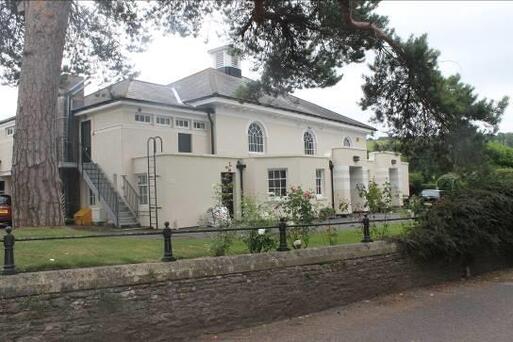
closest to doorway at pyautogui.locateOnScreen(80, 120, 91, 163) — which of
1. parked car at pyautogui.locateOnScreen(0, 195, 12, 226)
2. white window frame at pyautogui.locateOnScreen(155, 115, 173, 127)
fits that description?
white window frame at pyautogui.locateOnScreen(155, 115, 173, 127)

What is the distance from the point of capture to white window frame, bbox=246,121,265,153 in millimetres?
28516

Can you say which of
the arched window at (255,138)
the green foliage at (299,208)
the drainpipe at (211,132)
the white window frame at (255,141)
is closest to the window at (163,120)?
the drainpipe at (211,132)

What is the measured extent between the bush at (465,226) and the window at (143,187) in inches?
537

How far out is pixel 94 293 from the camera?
676 cm

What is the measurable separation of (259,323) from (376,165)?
29.7 metres

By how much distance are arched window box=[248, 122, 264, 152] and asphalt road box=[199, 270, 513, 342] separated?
18.4 m

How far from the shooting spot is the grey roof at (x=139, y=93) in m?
24.0

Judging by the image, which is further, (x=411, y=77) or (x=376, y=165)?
(x=376, y=165)

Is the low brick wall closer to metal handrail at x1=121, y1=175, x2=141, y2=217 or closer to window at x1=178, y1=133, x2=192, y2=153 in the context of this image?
metal handrail at x1=121, y1=175, x2=141, y2=217

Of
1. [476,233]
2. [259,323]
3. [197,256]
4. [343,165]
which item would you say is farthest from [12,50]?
[343,165]

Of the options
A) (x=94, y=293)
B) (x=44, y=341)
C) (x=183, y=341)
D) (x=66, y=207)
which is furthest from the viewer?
(x=66, y=207)

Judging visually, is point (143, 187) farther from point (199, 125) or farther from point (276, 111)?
point (276, 111)

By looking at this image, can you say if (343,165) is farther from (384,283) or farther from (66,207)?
(384,283)

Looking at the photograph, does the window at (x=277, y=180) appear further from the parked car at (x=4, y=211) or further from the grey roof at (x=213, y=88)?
the parked car at (x=4, y=211)
